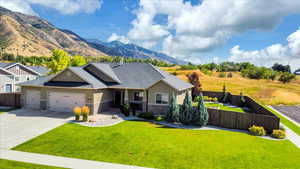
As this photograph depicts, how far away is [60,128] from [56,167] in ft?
20.5

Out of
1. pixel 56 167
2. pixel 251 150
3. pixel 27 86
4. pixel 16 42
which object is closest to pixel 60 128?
pixel 56 167

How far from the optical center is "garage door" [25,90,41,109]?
21172mm

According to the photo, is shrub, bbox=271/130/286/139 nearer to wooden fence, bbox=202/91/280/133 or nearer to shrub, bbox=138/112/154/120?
wooden fence, bbox=202/91/280/133

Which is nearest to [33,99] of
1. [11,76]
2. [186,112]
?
[11,76]

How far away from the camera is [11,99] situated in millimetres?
22594

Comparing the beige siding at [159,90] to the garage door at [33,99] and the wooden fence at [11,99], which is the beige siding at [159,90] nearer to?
the garage door at [33,99]

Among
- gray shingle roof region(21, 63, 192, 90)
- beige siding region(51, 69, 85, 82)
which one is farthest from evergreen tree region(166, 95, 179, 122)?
beige siding region(51, 69, 85, 82)

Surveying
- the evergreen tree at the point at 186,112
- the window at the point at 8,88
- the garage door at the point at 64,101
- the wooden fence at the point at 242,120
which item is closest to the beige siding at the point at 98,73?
the garage door at the point at 64,101

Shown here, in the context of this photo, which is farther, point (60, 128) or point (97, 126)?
point (97, 126)

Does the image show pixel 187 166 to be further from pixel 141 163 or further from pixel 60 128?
pixel 60 128

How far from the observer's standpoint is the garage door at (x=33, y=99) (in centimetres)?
2117

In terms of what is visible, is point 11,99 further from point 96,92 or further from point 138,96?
point 138,96

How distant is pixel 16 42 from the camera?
134500 millimetres

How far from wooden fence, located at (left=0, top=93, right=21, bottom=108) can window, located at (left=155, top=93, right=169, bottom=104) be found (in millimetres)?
16083
